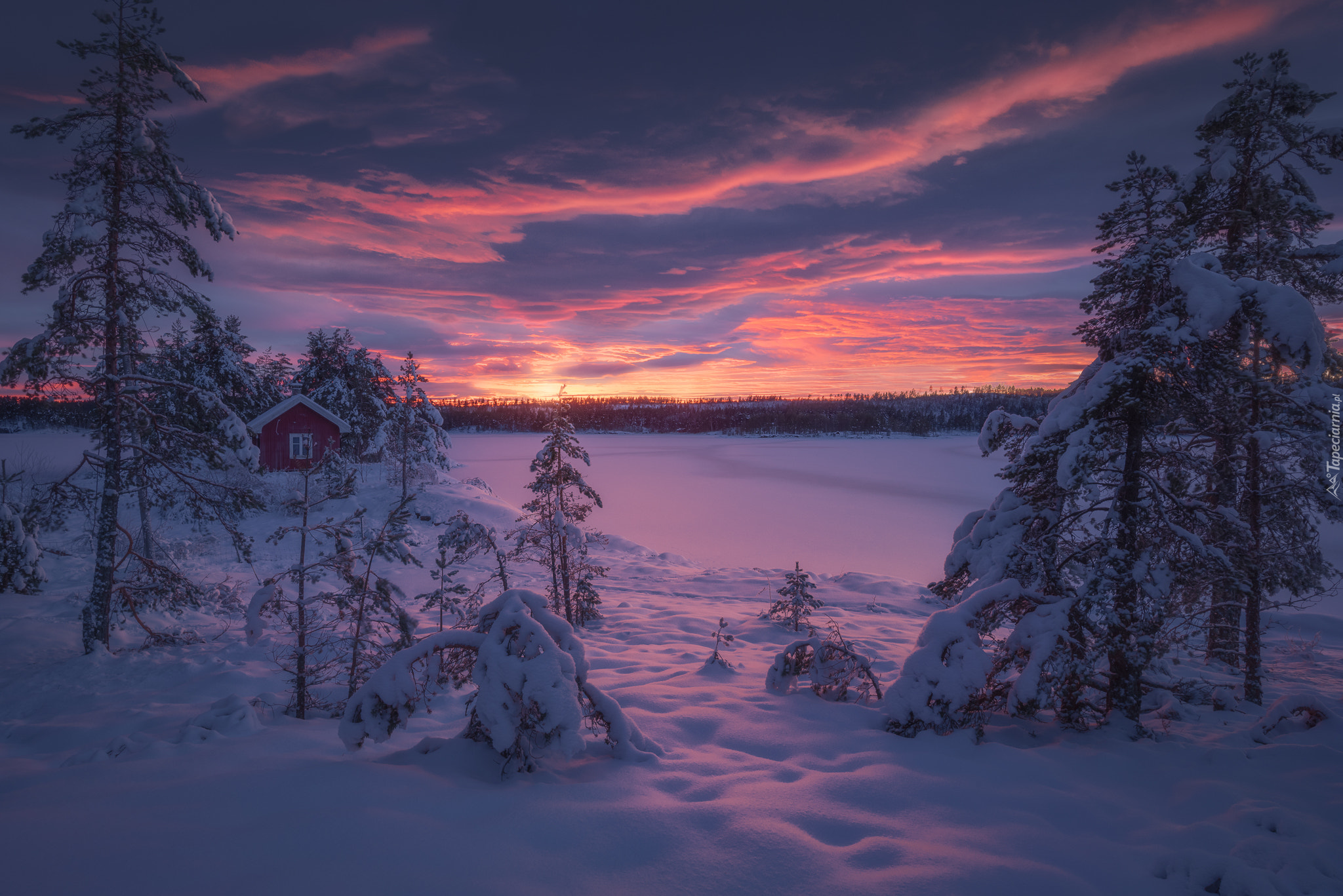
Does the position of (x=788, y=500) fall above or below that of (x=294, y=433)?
below

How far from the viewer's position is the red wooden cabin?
31047 millimetres

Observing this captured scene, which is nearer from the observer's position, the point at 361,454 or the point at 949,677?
the point at 949,677

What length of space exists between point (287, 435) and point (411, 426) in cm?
962

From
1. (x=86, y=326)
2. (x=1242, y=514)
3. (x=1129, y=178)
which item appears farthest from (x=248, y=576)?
(x=1242, y=514)

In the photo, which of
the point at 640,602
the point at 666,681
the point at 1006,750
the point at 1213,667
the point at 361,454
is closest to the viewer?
the point at 1006,750

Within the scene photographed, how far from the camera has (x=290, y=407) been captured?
3161 cm

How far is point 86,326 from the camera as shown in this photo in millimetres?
8203

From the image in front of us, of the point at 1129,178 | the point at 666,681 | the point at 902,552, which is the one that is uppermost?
the point at 1129,178

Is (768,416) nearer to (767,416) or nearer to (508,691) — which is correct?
(767,416)

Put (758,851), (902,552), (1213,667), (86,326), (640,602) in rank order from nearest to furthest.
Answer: (758,851)
(86,326)
(1213,667)
(640,602)
(902,552)

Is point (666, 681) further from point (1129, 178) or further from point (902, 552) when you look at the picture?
point (902, 552)

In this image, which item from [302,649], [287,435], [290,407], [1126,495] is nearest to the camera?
[1126,495]

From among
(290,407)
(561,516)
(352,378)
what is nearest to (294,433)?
(290,407)

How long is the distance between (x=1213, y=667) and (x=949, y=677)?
9.12 meters
